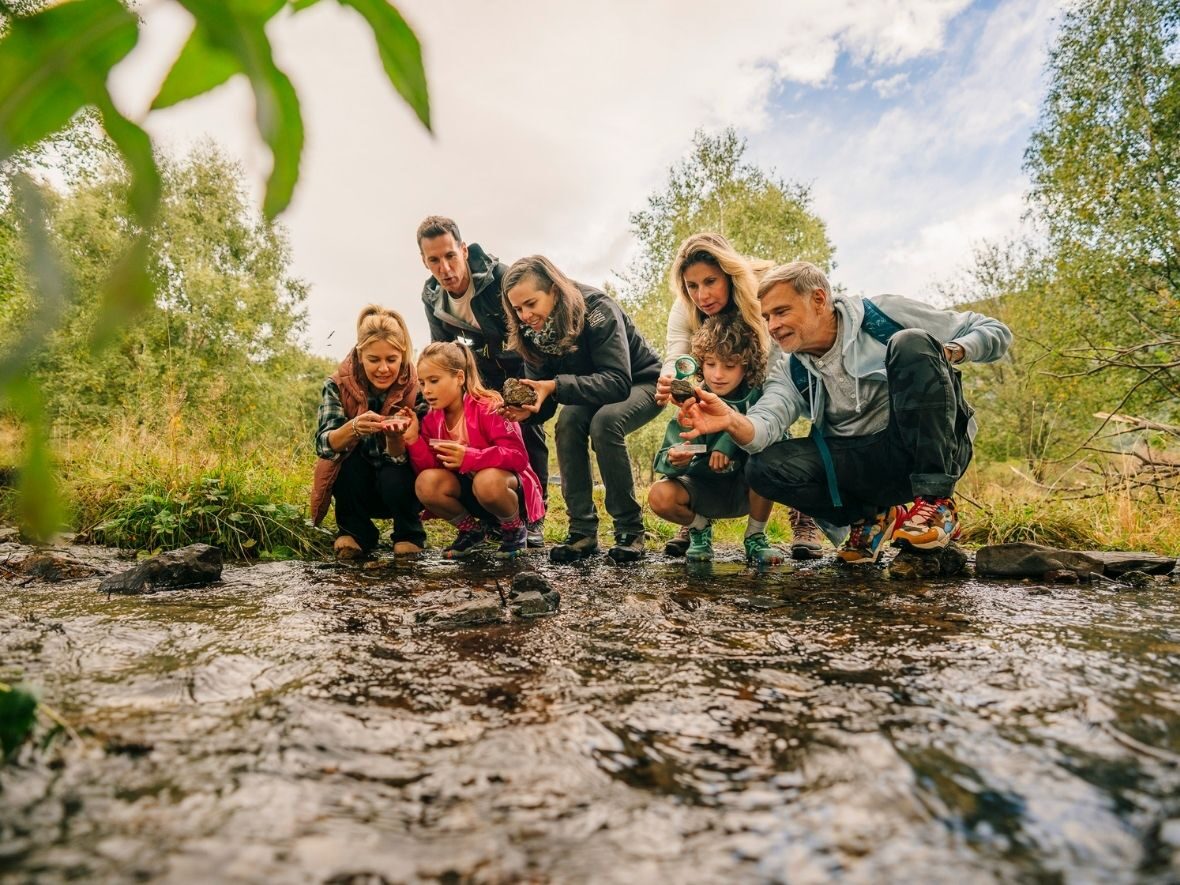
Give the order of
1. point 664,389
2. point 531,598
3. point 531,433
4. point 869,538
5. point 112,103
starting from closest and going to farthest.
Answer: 1. point 112,103
2. point 531,598
3. point 664,389
4. point 869,538
5. point 531,433

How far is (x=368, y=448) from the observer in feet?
13.3

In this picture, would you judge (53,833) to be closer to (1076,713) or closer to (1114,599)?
(1076,713)

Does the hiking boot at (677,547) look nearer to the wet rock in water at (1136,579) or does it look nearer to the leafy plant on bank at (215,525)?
the wet rock in water at (1136,579)

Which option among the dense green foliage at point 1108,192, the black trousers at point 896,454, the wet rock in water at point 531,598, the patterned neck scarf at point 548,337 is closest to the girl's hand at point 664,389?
the black trousers at point 896,454

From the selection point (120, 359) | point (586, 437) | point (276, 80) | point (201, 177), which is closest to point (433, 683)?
point (276, 80)

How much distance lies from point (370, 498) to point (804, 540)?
2941 mm

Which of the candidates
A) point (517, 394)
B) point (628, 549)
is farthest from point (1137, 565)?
point (517, 394)

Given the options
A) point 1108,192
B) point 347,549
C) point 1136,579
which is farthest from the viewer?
point 1108,192

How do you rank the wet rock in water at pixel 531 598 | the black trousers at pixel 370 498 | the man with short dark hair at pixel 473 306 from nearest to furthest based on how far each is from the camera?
the wet rock in water at pixel 531 598
the black trousers at pixel 370 498
the man with short dark hair at pixel 473 306

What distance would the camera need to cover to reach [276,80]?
384 mm

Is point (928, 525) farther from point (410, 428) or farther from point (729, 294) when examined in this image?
point (410, 428)

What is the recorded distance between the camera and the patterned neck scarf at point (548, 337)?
13.2 feet

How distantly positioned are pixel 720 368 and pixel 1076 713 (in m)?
2.90

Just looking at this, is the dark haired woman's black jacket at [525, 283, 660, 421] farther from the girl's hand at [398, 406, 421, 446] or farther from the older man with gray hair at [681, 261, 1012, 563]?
the older man with gray hair at [681, 261, 1012, 563]
